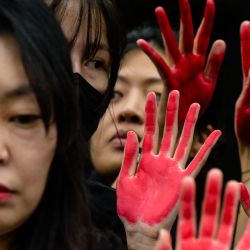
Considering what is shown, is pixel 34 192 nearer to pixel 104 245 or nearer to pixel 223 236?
pixel 104 245

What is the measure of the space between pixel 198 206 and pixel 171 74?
3.35 feet

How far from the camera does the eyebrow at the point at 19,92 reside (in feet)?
4.83

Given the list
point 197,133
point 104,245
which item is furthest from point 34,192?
point 197,133

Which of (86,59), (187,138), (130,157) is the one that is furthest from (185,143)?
(86,59)

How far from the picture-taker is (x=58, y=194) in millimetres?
1704

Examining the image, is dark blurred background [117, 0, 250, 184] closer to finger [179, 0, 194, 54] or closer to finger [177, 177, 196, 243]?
finger [179, 0, 194, 54]

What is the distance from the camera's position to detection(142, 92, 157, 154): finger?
1858mm

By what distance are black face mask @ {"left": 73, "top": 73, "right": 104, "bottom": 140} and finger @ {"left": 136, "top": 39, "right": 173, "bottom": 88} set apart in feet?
0.62

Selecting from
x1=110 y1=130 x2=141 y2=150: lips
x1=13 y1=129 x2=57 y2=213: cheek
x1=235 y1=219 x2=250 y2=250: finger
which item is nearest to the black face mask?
x1=13 y1=129 x2=57 y2=213: cheek

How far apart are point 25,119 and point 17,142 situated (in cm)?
5

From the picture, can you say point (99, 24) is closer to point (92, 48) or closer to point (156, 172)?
point (92, 48)

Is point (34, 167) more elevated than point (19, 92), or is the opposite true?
point (19, 92)

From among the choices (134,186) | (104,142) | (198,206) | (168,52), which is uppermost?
(168,52)

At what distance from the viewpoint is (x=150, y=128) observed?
6.14ft
